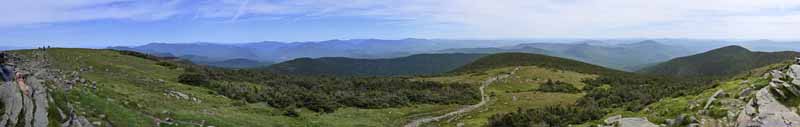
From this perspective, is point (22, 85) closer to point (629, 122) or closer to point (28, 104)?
point (28, 104)

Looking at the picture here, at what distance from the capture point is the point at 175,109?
98.2 ft

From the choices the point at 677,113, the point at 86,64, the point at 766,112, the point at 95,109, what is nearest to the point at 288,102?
the point at 95,109

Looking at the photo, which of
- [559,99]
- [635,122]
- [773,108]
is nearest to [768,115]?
[773,108]

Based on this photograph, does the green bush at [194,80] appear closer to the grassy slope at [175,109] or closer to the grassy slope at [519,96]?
the grassy slope at [175,109]

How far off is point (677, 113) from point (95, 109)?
1074 inches

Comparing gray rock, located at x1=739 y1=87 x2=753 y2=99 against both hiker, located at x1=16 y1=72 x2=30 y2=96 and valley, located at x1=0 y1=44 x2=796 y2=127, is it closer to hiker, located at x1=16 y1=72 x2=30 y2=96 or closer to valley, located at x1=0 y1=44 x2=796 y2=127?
valley, located at x1=0 y1=44 x2=796 y2=127

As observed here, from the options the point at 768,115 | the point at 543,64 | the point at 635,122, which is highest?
the point at 768,115

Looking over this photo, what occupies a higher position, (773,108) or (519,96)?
(773,108)

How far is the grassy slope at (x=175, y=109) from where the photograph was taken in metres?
25.8

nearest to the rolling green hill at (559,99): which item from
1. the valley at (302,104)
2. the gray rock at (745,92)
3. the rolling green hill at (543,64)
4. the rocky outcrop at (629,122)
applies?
the valley at (302,104)

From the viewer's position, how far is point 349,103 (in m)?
44.7

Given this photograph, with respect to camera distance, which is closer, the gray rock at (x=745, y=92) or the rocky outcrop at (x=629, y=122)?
the rocky outcrop at (x=629, y=122)

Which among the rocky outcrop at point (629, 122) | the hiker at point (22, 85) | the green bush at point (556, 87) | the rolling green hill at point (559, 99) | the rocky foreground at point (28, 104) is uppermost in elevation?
the hiker at point (22, 85)

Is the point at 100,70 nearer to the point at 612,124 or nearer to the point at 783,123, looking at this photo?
the point at 612,124
